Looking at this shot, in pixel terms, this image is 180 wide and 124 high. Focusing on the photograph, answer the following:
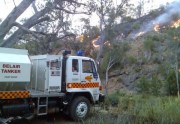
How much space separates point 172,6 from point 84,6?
37199mm

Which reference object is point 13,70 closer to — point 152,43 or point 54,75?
point 54,75

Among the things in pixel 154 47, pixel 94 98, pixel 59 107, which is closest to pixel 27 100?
pixel 59 107

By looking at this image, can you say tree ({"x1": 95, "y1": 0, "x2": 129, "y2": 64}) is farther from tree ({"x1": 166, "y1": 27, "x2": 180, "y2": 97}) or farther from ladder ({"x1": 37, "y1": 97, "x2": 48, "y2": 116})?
ladder ({"x1": 37, "y1": 97, "x2": 48, "y2": 116})

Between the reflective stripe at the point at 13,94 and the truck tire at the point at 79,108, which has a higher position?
the reflective stripe at the point at 13,94

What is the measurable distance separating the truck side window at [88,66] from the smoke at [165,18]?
34423 millimetres

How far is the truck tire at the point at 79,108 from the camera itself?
→ 11984 millimetres

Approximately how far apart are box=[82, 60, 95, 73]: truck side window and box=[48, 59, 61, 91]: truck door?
45.4 inches

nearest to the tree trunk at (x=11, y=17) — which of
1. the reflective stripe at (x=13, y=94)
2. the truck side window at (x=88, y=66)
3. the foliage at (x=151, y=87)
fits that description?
the truck side window at (x=88, y=66)

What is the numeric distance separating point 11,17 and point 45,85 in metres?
5.34

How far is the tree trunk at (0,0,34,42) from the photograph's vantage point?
15.2m

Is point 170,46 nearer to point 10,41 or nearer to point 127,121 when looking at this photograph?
point 10,41

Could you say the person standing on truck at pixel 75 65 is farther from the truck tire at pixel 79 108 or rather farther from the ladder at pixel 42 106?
the ladder at pixel 42 106

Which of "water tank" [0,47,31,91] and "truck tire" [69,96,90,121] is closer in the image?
"water tank" [0,47,31,91]

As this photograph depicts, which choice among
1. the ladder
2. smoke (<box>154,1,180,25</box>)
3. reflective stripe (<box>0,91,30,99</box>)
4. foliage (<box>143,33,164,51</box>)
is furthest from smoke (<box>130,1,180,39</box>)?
reflective stripe (<box>0,91,30,99</box>)
